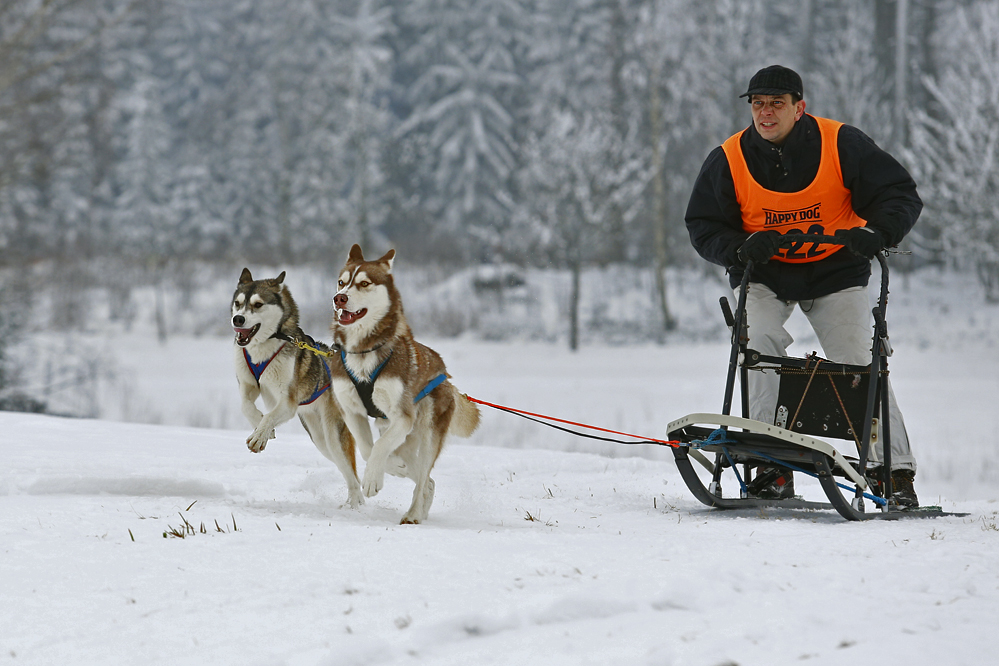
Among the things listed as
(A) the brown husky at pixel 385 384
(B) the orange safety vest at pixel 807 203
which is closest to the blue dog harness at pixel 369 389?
(A) the brown husky at pixel 385 384

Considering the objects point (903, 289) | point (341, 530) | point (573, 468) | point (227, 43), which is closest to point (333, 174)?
point (227, 43)

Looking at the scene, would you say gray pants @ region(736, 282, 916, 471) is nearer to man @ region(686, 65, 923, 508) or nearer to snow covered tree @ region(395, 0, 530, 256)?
man @ region(686, 65, 923, 508)

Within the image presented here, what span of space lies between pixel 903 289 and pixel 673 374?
30.7 ft

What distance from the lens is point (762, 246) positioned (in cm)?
382

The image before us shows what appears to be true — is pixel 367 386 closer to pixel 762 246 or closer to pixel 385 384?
pixel 385 384

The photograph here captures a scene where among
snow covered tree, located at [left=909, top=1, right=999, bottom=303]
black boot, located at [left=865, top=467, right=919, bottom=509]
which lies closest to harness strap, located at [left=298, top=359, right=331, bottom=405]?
black boot, located at [left=865, top=467, right=919, bottom=509]

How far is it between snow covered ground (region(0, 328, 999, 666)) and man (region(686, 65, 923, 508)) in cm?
90

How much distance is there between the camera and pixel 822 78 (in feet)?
75.5

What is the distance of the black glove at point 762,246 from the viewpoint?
3820 millimetres

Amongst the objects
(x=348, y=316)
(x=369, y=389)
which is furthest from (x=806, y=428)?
(x=348, y=316)

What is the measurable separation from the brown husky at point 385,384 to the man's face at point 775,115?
1.98 m

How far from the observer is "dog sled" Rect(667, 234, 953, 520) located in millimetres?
3691

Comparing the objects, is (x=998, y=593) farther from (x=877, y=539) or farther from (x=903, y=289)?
(x=903, y=289)

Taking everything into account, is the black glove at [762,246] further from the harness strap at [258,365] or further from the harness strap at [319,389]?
the harness strap at [258,365]
